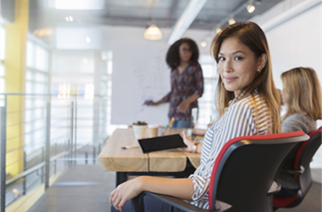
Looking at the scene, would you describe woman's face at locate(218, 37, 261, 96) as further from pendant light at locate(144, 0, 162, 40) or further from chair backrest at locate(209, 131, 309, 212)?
pendant light at locate(144, 0, 162, 40)

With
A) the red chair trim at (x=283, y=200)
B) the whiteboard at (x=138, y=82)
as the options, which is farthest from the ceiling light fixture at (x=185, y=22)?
the red chair trim at (x=283, y=200)

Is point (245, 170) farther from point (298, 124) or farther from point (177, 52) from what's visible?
point (177, 52)

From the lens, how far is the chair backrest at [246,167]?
0.62 meters

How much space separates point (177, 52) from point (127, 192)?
230cm

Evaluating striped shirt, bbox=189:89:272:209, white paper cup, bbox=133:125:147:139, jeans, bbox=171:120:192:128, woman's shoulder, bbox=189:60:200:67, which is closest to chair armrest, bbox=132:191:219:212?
striped shirt, bbox=189:89:272:209

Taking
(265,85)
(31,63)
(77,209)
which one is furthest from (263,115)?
(31,63)

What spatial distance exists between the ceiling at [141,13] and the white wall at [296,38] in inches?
13.7

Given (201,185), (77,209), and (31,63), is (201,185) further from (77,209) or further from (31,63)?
(31,63)

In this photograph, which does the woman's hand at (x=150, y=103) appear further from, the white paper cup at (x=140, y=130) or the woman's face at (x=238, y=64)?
the woman's face at (x=238, y=64)

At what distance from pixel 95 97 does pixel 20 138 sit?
130 centimetres

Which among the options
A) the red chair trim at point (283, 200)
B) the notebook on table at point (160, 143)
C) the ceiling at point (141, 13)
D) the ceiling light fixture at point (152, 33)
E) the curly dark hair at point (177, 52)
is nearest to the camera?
the notebook on table at point (160, 143)

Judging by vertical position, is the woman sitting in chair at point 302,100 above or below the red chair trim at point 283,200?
above

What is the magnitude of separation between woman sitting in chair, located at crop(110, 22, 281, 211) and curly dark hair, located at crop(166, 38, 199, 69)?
6.02 ft

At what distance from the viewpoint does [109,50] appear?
387cm
